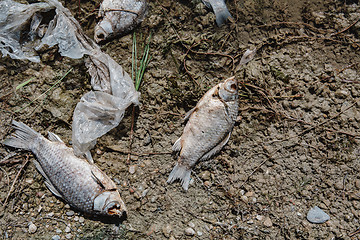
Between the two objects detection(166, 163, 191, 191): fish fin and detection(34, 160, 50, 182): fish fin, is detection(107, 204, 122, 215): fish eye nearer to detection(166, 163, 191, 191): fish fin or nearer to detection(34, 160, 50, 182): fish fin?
detection(166, 163, 191, 191): fish fin

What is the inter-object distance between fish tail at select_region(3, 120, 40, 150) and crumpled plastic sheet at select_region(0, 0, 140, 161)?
54 centimetres

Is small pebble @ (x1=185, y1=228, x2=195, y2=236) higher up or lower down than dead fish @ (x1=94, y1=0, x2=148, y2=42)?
lower down

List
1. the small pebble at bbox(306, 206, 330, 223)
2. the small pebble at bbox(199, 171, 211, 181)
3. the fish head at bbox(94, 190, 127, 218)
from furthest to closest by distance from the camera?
the small pebble at bbox(199, 171, 211, 181) → the small pebble at bbox(306, 206, 330, 223) → the fish head at bbox(94, 190, 127, 218)

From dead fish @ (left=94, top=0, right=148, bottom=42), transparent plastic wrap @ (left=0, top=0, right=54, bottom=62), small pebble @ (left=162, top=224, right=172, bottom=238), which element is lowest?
small pebble @ (left=162, top=224, right=172, bottom=238)

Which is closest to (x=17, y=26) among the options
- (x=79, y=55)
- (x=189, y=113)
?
(x=79, y=55)

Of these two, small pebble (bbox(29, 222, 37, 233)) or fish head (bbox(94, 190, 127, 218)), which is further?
small pebble (bbox(29, 222, 37, 233))

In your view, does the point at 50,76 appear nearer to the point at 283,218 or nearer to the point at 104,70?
the point at 104,70

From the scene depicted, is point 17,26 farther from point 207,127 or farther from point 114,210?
point 207,127

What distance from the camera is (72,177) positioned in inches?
121

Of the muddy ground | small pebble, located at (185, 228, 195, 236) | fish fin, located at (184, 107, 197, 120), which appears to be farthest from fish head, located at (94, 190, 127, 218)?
fish fin, located at (184, 107, 197, 120)

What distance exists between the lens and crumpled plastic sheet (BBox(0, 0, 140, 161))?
320cm

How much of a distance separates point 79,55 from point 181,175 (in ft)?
6.59

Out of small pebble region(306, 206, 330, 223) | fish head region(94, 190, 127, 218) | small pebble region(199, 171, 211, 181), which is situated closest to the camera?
fish head region(94, 190, 127, 218)

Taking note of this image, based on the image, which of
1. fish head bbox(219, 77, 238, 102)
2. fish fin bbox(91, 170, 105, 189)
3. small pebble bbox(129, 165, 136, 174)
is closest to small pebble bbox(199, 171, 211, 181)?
small pebble bbox(129, 165, 136, 174)
